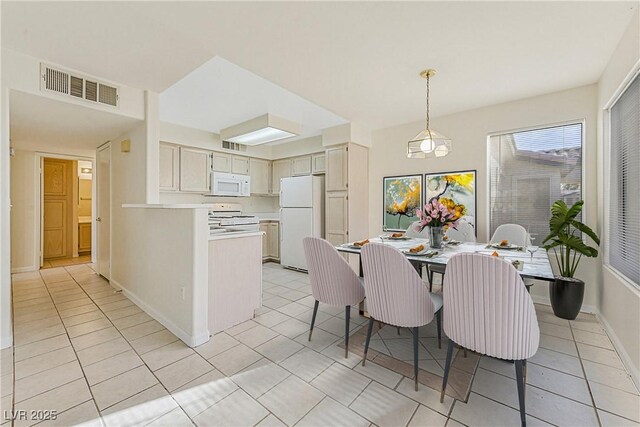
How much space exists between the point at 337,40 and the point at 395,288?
1.96m

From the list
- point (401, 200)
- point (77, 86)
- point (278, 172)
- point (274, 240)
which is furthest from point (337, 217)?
point (77, 86)

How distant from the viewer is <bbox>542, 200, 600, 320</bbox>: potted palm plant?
265 centimetres

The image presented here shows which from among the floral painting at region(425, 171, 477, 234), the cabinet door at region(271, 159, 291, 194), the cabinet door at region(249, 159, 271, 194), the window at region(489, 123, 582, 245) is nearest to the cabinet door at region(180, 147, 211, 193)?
the cabinet door at region(249, 159, 271, 194)

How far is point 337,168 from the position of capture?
4523mm

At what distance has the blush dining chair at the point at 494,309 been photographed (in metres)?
1.34

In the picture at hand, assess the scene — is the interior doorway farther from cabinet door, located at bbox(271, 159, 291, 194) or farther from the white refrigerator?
the white refrigerator

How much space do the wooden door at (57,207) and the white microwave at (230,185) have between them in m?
3.47

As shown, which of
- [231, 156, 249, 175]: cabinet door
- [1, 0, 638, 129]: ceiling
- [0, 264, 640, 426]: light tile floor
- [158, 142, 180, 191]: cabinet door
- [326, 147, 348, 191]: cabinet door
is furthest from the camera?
[231, 156, 249, 175]: cabinet door

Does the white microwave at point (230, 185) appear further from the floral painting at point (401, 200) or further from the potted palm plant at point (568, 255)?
the potted palm plant at point (568, 255)

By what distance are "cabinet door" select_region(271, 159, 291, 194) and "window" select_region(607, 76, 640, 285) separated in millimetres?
4657

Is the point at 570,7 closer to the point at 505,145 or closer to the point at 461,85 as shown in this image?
the point at 461,85

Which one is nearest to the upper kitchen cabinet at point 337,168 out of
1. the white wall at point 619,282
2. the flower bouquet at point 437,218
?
the flower bouquet at point 437,218

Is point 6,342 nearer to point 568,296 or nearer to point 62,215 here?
point 62,215

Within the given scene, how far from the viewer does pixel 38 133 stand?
352cm
